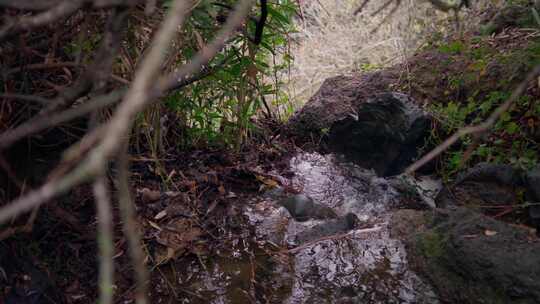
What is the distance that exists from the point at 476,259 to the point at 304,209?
904mm

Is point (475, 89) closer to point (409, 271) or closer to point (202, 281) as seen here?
point (409, 271)

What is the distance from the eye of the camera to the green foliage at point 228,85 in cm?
236

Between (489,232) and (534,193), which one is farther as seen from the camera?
(534,193)

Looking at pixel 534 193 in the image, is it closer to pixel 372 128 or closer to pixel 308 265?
pixel 308 265

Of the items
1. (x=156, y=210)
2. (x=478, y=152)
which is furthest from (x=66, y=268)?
(x=478, y=152)

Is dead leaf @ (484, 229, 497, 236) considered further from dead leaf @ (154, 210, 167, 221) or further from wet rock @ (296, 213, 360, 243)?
dead leaf @ (154, 210, 167, 221)

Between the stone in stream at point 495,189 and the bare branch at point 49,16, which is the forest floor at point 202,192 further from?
the bare branch at point 49,16

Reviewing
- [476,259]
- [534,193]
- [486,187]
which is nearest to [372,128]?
[486,187]

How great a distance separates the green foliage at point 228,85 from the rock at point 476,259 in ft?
4.22

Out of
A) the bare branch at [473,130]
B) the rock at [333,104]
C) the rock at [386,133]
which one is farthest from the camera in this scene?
the rock at [333,104]

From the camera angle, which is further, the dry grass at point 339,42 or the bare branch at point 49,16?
the dry grass at point 339,42

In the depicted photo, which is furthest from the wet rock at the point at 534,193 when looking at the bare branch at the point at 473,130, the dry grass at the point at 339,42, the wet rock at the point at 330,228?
the dry grass at the point at 339,42

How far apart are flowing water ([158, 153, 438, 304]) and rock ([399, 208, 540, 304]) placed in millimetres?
88

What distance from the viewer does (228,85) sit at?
268 centimetres
